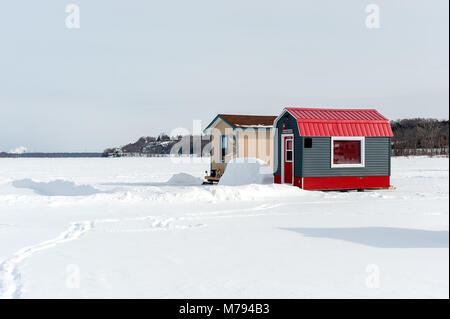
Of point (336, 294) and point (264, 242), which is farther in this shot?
point (264, 242)

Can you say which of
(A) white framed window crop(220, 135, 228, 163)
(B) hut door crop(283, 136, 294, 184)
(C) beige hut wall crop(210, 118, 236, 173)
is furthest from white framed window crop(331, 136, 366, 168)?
(A) white framed window crop(220, 135, 228, 163)

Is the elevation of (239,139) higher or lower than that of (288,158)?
higher

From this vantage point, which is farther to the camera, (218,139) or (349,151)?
(218,139)

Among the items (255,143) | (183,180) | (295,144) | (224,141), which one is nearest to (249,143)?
(255,143)

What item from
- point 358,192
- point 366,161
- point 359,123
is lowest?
point 358,192

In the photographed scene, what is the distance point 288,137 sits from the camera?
57.9ft

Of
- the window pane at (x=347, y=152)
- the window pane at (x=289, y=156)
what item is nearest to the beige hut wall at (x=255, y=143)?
the window pane at (x=289, y=156)

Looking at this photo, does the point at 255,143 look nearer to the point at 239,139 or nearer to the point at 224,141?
the point at 239,139

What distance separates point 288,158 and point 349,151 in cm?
250

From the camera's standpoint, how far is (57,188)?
18.7 meters

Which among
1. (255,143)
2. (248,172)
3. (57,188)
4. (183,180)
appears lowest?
(183,180)

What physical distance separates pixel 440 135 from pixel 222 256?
310 feet
